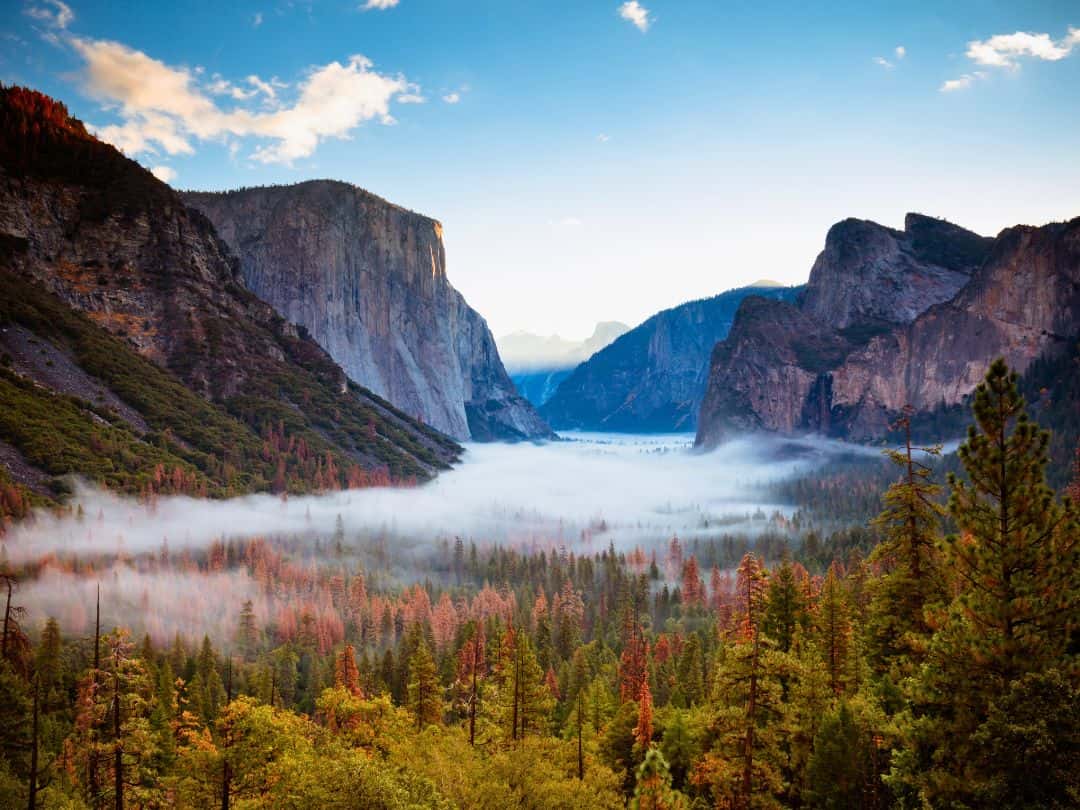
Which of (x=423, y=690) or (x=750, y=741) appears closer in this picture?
(x=750, y=741)

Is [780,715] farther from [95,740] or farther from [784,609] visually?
[95,740]

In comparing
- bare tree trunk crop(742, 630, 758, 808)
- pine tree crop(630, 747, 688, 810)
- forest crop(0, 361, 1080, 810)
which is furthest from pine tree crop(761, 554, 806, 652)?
pine tree crop(630, 747, 688, 810)

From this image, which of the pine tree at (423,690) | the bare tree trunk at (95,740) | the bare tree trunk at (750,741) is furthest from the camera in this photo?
the pine tree at (423,690)

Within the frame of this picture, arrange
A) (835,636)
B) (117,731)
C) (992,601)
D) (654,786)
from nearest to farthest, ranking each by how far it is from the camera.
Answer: (654,786) < (992,601) < (117,731) < (835,636)

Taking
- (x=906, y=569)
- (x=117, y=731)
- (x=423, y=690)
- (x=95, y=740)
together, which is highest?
(x=906, y=569)

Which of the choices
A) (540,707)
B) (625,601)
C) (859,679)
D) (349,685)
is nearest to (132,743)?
(540,707)

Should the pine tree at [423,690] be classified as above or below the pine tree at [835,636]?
below

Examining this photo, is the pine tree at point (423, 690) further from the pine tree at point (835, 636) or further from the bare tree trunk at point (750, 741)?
the bare tree trunk at point (750, 741)

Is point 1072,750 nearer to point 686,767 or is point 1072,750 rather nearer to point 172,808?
point 686,767

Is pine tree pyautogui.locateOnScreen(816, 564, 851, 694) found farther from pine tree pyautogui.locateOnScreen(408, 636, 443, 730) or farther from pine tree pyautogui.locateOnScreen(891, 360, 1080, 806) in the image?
pine tree pyautogui.locateOnScreen(408, 636, 443, 730)

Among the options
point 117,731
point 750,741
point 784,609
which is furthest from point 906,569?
point 117,731

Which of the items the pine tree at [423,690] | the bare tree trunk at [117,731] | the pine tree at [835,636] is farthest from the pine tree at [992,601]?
the pine tree at [423,690]
